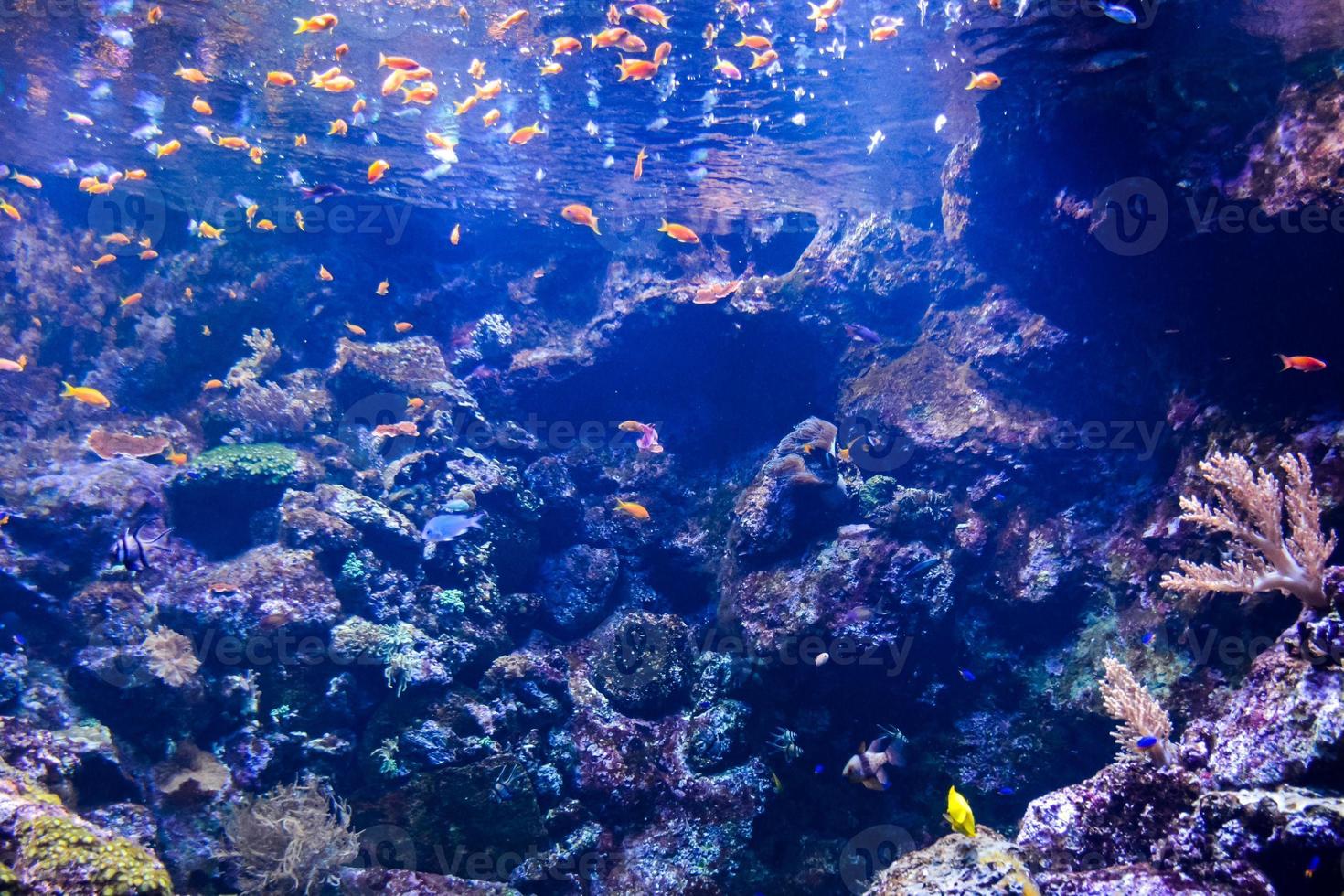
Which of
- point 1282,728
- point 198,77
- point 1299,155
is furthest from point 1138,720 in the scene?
point 198,77

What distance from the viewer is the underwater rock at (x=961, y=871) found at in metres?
3.16

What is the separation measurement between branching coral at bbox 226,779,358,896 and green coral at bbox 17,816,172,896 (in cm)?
217

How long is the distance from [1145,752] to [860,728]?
A: 3.05m

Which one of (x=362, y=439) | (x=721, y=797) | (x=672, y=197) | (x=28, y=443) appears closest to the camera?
(x=721, y=797)

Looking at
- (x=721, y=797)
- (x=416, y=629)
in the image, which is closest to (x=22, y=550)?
(x=416, y=629)

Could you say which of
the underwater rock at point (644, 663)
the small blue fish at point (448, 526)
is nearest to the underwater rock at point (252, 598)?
the small blue fish at point (448, 526)

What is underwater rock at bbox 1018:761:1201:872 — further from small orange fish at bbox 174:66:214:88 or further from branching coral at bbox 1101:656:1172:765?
small orange fish at bbox 174:66:214:88

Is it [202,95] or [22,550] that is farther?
[202,95]

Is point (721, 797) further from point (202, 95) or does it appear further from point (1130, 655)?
point (202, 95)

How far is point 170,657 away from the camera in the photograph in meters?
7.07

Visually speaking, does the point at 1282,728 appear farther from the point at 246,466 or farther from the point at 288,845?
the point at 246,466

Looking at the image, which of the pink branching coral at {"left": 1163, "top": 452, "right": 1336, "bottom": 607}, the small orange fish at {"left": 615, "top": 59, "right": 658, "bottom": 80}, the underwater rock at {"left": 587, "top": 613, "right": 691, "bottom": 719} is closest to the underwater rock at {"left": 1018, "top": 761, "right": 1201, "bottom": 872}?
the pink branching coral at {"left": 1163, "top": 452, "right": 1336, "bottom": 607}

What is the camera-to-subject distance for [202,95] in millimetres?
13922

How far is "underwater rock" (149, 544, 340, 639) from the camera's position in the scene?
7633mm
